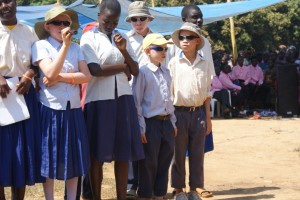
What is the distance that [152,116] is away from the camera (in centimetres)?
573

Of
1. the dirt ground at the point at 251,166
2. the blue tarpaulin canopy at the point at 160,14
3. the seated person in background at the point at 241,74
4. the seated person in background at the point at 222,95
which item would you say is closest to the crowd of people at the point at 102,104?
the dirt ground at the point at 251,166

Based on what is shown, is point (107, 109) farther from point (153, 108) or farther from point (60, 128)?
point (153, 108)

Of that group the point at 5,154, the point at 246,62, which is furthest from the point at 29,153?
the point at 246,62

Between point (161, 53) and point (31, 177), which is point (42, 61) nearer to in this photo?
point (31, 177)

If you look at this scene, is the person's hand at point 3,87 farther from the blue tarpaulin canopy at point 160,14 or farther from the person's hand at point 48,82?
the blue tarpaulin canopy at point 160,14

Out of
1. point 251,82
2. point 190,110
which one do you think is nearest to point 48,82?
point 190,110

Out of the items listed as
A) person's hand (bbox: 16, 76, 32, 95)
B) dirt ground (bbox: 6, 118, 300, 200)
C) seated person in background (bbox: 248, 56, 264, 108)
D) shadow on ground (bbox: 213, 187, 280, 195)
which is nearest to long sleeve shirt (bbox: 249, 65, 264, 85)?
seated person in background (bbox: 248, 56, 264, 108)

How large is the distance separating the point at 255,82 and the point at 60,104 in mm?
11496

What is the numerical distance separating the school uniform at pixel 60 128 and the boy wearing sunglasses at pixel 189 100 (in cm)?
136

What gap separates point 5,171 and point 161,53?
71.2 inches

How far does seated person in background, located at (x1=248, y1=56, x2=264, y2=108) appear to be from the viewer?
15.9 m

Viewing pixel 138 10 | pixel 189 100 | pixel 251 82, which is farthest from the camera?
pixel 251 82

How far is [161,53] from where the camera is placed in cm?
575

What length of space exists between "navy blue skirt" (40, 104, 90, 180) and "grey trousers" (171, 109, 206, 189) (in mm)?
1356
